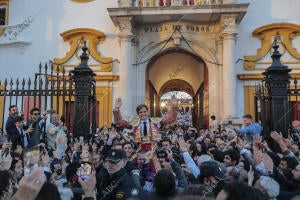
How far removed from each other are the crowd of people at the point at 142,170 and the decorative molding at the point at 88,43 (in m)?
9.12

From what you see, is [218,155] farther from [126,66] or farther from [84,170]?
[126,66]

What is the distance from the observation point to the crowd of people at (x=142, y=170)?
2648 mm

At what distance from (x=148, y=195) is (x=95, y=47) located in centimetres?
1513

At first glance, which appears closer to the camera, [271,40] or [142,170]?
[142,170]

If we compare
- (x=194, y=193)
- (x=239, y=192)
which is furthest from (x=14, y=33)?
(x=239, y=192)

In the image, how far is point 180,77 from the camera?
88.0 feet

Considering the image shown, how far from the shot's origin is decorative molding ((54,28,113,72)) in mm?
17656

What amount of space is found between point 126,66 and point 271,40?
701 cm

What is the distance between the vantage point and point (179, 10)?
16.3 m

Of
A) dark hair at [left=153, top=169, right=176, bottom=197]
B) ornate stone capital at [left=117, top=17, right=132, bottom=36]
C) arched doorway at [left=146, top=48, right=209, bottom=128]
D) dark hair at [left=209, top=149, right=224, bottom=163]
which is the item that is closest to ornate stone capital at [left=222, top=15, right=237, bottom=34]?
arched doorway at [left=146, top=48, right=209, bottom=128]

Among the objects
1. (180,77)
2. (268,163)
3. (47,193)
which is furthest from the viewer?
(180,77)

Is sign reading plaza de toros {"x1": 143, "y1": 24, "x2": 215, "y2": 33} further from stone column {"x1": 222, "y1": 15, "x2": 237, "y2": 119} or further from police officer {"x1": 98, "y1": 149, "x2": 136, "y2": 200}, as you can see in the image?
police officer {"x1": 98, "y1": 149, "x2": 136, "y2": 200}

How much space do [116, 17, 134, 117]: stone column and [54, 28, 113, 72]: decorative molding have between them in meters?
0.94

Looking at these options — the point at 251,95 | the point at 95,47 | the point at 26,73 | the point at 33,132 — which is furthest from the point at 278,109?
the point at 26,73
